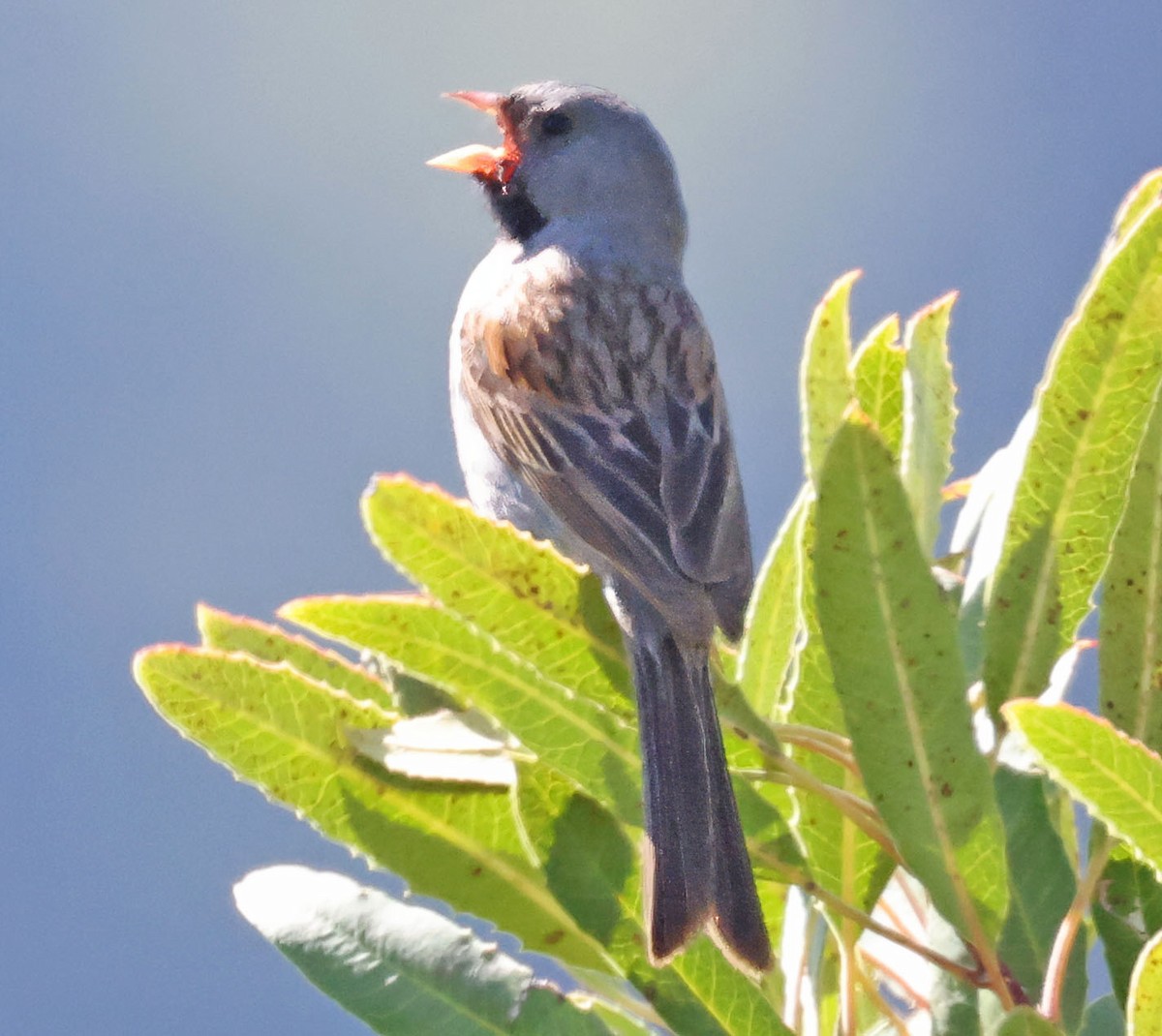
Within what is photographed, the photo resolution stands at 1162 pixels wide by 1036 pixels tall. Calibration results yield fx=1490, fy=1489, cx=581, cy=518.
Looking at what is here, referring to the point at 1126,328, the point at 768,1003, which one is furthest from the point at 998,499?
the point at 768,1003

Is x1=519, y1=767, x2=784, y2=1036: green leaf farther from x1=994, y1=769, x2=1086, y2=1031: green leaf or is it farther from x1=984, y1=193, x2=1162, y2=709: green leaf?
x1=984, y1=193, x2=1162, y2=709: green leaf

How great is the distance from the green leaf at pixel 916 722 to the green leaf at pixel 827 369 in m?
0.35

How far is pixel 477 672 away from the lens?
1263 mm

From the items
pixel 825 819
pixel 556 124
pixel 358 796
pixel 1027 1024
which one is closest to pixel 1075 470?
pixel 825 819

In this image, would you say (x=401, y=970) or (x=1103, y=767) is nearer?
(x=1103, y=767)

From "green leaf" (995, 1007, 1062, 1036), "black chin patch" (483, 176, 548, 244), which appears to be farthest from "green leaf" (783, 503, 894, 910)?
"black chin patch" (483, 176, 548, 244)

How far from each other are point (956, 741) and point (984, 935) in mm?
155

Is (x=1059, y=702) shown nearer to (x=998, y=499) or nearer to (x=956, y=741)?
(x=956, y=741)

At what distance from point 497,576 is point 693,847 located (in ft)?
0.90

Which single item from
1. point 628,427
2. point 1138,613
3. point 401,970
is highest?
point 628,427

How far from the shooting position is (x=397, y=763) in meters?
1.26

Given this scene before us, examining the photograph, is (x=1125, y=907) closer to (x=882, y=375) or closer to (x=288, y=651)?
(x=882, y=375)

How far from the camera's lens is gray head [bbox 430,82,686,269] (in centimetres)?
281

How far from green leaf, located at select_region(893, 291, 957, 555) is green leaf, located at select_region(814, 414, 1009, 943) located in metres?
0.31
